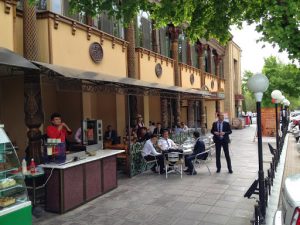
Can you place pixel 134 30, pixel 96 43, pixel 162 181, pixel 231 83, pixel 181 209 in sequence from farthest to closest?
pixel 231 83, pixel 134 30, pixel 96 43, pixel 162 181, pixel 181 209

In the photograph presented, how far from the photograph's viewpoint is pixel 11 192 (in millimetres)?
4105

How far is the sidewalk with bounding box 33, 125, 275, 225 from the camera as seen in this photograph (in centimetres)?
596

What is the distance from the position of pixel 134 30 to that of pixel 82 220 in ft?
32.3

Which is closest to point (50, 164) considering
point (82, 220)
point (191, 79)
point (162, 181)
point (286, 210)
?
point (82, 220)

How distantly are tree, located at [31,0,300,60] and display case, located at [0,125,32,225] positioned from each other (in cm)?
312

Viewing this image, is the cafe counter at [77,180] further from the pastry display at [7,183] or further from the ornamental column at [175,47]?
the ornamental column at [175,47]

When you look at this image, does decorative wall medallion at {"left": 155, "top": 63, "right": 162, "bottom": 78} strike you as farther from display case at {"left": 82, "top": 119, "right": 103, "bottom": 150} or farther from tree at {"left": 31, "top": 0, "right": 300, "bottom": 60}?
tree at {"left": 31, "top": 0, "right": 300, "bottom": 60}

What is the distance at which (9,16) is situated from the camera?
7535 mm

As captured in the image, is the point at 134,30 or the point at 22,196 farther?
the point at 134,30

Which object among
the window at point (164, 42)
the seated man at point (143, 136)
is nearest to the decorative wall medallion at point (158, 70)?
the window at point (164, 42)

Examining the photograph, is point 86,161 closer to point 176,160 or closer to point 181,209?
point 181,209

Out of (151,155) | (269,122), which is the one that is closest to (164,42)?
(269,122)

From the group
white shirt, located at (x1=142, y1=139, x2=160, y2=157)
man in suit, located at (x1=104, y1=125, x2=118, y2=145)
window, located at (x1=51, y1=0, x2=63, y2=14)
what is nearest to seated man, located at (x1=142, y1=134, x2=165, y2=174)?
white shirt, located at (x1=142, y1=139, x2=160, y2=157)

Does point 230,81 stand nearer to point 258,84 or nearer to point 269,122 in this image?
point 269,122
